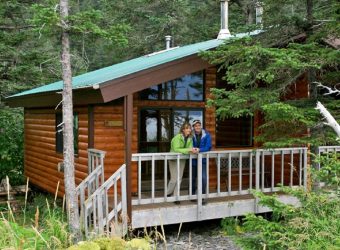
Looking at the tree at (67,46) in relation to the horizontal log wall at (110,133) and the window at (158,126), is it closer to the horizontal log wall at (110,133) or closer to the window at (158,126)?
the horizontal log wall at (110,133)

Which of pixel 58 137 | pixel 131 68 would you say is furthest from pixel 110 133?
pixel 58 137

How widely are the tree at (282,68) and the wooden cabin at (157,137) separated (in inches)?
33.5

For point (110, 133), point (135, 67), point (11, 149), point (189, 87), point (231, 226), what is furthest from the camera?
point (11, 149)

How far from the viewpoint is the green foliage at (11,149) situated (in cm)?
1525

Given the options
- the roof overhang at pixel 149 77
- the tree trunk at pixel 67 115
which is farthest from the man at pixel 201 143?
the tree trunk at pixel 67 115

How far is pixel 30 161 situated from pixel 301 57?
10088 mm

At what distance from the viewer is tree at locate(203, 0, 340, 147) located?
7598mm

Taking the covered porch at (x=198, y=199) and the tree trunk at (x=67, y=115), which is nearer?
the tree trunk at (x=67, y=115)

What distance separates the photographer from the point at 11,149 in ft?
52.6

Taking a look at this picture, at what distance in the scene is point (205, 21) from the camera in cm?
2595

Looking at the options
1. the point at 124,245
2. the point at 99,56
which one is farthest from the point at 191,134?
the point at 99,56

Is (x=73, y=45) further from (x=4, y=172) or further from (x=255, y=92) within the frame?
(x=255, y=92)

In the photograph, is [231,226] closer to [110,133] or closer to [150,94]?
[110,133]

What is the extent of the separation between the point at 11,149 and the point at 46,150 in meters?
3.69
